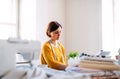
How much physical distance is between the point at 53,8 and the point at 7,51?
2.70 metres

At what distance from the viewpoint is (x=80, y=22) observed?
385 cm

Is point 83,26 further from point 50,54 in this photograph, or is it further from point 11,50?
point 11,50

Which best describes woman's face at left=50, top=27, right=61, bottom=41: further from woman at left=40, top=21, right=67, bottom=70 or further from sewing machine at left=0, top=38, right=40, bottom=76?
sewing machine at left=0, top=38, right=40, bottom=76

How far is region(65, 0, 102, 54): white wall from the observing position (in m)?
3.65

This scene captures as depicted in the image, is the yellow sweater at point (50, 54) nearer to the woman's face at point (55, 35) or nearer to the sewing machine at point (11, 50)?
the woman's face at point (55, 35)

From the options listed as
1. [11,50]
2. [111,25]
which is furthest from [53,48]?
[111,25]

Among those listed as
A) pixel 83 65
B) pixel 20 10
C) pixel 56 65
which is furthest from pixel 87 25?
pixel 83 65

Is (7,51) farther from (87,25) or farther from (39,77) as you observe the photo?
(87,25)

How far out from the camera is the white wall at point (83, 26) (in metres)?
3.65

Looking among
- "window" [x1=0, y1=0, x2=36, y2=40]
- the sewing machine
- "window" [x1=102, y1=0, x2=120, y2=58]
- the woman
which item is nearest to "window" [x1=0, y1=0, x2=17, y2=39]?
"window" [x1=0, y1=0, x2=36, y2=40]

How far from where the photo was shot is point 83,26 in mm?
3811

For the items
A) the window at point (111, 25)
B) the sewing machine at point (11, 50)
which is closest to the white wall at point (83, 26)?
the window at point (111, 25)

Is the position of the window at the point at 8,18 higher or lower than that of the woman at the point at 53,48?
higher

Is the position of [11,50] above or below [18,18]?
below
